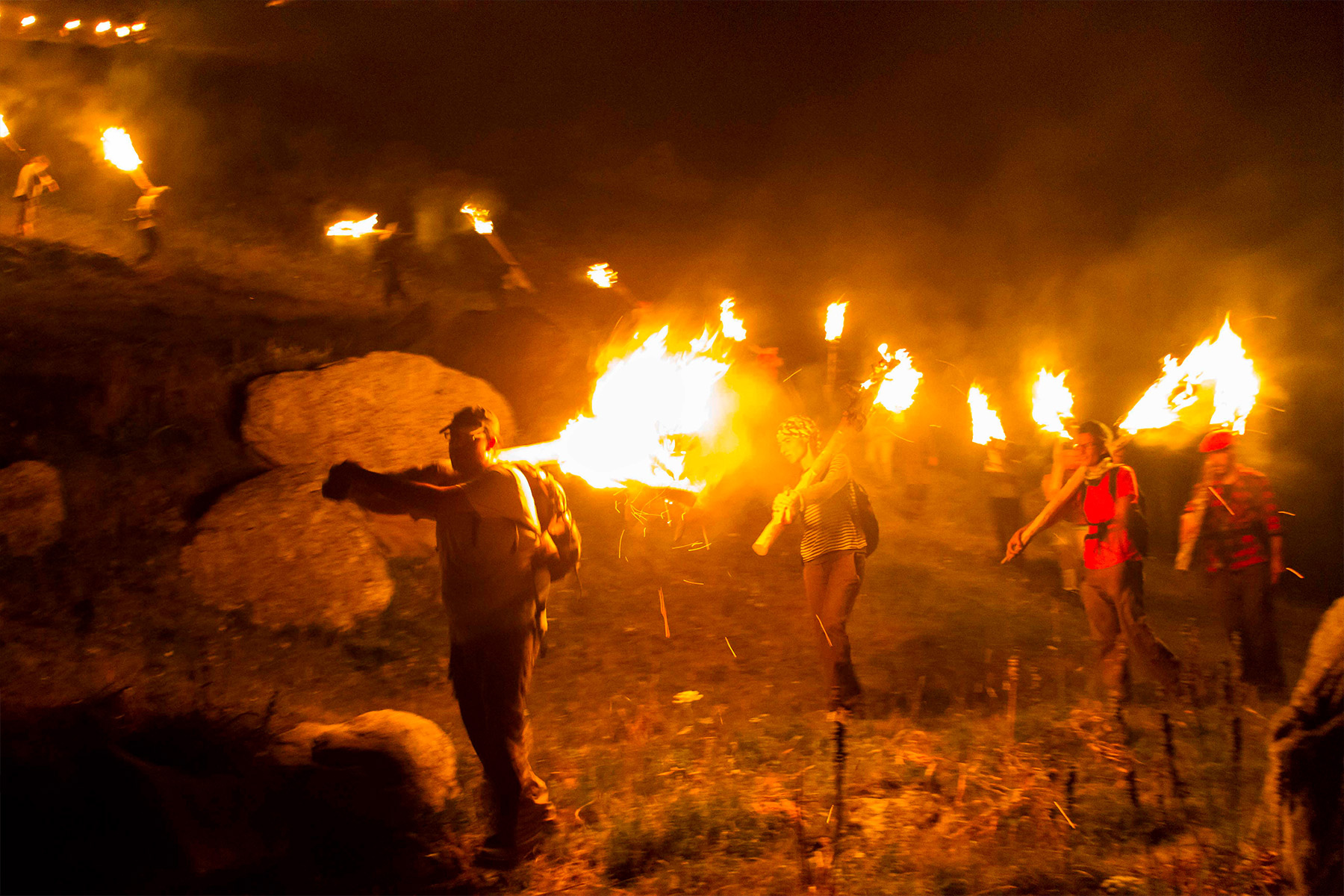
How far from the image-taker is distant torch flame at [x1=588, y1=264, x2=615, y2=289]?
50.8 ft

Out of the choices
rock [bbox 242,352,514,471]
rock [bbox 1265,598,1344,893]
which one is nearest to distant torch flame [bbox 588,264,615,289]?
rock [bbox 242,352,514,471]

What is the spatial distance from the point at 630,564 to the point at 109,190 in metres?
13.1

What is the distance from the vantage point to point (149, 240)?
45.1ft

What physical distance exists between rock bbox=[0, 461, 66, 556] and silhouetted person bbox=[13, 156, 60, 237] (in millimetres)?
7322

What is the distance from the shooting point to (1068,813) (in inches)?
181

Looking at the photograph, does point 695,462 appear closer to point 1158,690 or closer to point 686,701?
point 686,701

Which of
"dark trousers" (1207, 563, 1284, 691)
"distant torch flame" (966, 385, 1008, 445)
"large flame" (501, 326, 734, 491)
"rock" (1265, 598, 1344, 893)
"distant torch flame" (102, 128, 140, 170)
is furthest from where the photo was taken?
"distant torch flame" (102, 128, 140, 170)

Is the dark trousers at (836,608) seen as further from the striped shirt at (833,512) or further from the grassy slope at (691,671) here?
the grassy slope at (691,671)

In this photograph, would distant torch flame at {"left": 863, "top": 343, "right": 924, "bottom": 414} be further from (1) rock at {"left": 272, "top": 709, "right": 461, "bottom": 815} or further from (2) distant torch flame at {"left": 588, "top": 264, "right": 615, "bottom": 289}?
(2) distant torch flame at {"left": 588, "top": 264, "right": 615, "bottom": 289}

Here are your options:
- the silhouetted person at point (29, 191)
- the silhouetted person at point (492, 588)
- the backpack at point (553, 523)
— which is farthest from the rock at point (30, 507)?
the silhouetted person at point (29, 191)

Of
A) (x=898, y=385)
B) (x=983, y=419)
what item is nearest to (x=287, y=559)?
(x=898, y=385)

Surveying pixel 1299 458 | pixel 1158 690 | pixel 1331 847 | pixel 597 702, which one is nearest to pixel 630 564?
pixel 597 702

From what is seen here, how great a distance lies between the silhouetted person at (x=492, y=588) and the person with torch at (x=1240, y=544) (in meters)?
5.27

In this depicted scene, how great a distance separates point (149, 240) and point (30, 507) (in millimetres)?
7770
